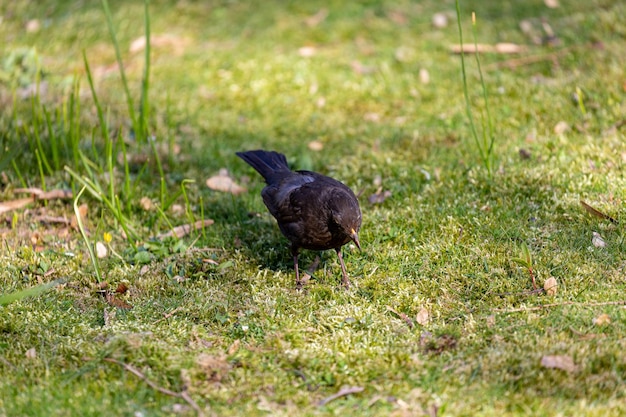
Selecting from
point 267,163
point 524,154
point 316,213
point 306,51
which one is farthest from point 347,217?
point 306,51

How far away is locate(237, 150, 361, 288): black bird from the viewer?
390cm

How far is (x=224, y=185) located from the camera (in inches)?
210

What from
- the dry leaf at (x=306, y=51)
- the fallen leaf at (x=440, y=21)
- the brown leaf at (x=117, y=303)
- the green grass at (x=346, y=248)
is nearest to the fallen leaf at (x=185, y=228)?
the green grass at (x=346, y=248)

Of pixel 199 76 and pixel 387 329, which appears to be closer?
pixel 387 329

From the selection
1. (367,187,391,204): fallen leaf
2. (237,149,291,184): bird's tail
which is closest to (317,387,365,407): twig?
(237,149,291,184): bird's tail

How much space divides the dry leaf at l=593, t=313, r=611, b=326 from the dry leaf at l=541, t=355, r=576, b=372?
353 millimetres

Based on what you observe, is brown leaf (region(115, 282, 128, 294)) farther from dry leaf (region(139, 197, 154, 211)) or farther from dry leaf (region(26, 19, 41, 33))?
dry leaf (region(26, 19, 41, 33))

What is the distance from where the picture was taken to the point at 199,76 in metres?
7.09

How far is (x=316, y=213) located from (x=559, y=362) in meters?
1.56

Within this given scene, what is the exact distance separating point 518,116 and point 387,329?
3012mm

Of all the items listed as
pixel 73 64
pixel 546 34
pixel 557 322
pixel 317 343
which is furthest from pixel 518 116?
pixel 73 64

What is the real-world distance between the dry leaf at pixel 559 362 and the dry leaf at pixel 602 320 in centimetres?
35

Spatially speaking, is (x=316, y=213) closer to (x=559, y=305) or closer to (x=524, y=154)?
(x=559, y=305)

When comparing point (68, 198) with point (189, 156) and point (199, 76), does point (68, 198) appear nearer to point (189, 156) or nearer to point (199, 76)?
point (189, 156)
